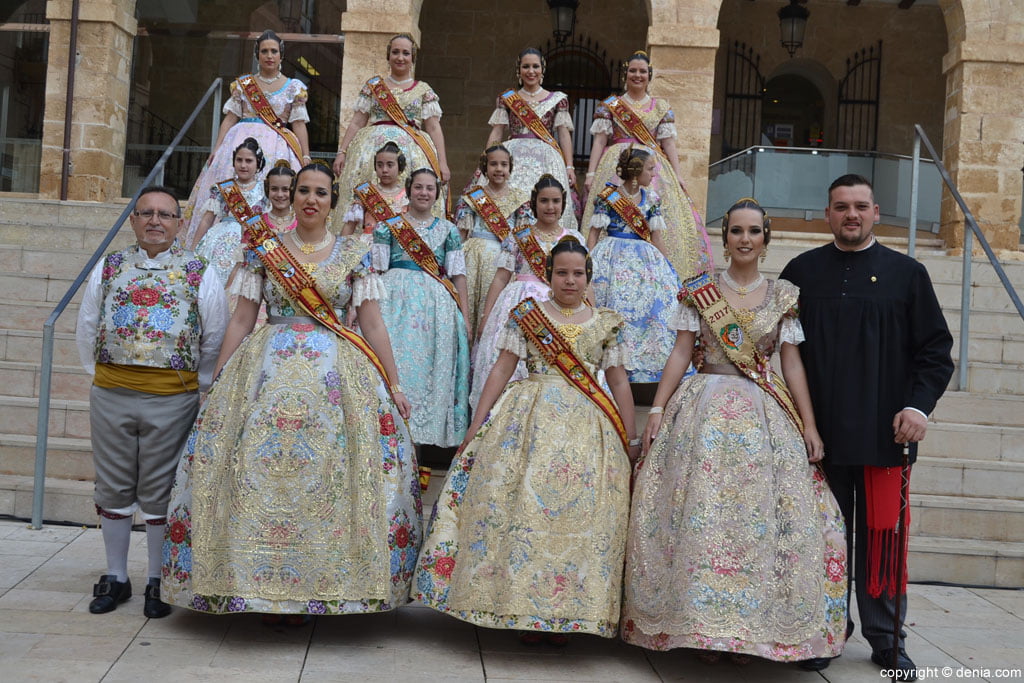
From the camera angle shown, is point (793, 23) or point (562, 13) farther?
point (793, 23)

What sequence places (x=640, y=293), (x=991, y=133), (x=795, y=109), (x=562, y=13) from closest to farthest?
(x=640, y=293), (x=991, y=133), (x=562, y=13), (x=795, y=109)

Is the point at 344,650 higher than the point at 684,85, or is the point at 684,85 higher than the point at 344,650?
the point at 684,85

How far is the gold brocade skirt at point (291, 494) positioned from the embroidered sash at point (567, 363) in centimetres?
69

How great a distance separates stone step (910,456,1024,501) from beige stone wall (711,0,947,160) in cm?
872

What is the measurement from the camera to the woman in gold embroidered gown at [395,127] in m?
7.62

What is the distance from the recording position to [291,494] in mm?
4133

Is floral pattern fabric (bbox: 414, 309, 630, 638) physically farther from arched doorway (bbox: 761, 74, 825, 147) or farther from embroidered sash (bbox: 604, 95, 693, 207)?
arched doorway (bbox: 761, 74, 825, 147)

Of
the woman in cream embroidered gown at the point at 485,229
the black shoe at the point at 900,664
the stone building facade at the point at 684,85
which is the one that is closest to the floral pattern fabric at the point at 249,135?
the woman in cream embroidered gown at the point at 485,229

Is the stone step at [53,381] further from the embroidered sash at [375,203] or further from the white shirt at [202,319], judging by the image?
the white shirt at [202,319]

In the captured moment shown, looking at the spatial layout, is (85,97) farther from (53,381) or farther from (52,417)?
(52,417)

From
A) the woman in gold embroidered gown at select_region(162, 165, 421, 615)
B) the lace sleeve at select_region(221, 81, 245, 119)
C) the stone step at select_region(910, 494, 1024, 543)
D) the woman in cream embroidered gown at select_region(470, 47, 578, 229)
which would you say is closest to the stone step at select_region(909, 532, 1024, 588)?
the stone step at select_region(910, 494, 1024, 543)

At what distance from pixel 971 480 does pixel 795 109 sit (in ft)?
35.4

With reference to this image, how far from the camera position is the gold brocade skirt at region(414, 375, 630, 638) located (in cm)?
406

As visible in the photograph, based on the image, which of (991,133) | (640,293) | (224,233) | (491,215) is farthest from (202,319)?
(991,133)
